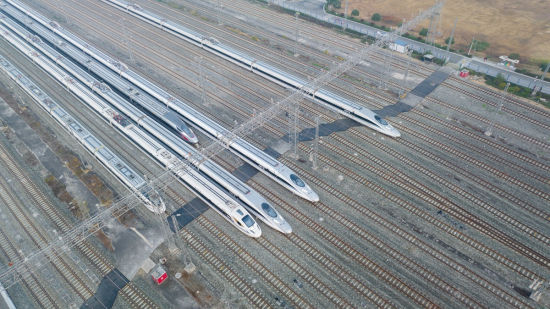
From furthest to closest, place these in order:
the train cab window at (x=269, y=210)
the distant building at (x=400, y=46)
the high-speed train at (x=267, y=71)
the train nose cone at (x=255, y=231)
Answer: the distant building at (x=400, y=46), the high-speed train at (x=267, y=71), the train cab window at (x=269, y=210), the train nose cone at (x=255, y=231)

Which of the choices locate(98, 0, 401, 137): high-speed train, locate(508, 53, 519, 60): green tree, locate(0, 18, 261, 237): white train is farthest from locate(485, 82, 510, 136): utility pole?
locate(0, 18, 261, 237): white train

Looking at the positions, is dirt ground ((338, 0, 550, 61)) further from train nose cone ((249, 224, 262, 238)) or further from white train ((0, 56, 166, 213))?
white train ((0, 56, 166, 213))

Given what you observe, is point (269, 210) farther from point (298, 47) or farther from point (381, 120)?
point (298, 47)

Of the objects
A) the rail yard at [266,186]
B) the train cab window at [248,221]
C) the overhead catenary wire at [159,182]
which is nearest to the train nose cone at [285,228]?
the rail yard at [266,186]

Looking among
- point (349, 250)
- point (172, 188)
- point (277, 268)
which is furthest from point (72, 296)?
point (349, 250)

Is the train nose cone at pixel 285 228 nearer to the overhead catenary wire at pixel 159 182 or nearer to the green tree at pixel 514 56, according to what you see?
the overhead catenary wire at pixel 159 182
